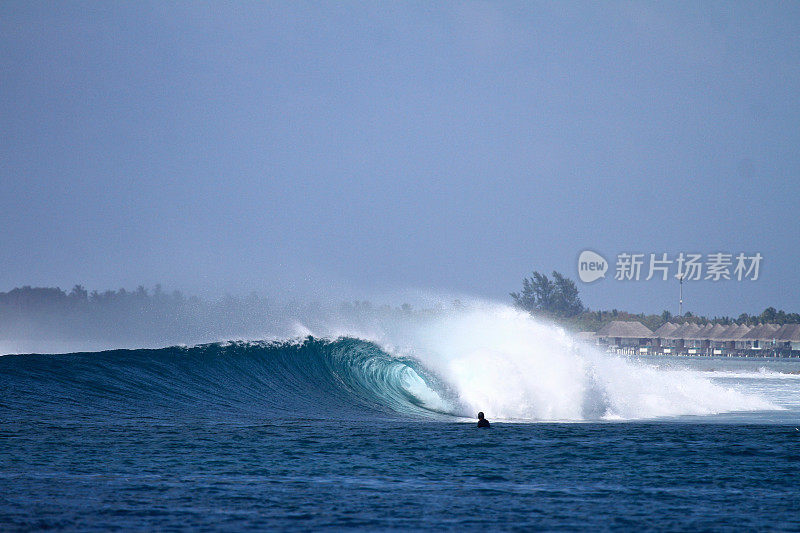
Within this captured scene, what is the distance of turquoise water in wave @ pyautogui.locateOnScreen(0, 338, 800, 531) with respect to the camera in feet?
34.4

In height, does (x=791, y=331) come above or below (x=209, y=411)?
above

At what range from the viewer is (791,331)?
15212 centimetres

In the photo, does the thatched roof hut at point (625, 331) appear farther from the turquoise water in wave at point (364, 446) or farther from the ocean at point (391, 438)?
the turquoise water in wave at point (364, 446)

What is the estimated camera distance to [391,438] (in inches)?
695

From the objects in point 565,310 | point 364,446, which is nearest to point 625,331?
point 565,310

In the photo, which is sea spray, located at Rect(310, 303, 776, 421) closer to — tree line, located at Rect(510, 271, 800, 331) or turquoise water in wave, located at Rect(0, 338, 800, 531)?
turquoise water in wave, located at Rect(0, 338, 800, 531)

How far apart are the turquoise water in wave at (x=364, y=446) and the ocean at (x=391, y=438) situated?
58 mm

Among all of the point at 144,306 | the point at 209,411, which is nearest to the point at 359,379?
the point at 209,411

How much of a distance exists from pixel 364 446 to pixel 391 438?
1.47 metres

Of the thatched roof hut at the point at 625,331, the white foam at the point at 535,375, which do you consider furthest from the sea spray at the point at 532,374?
the thatched roof hut at the point at 625,331

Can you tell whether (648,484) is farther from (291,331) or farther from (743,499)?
(291,331)

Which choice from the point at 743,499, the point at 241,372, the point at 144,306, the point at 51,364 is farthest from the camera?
the point at 144,306

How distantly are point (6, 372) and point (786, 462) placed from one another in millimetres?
17008

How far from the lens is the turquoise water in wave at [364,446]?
1049 cm
